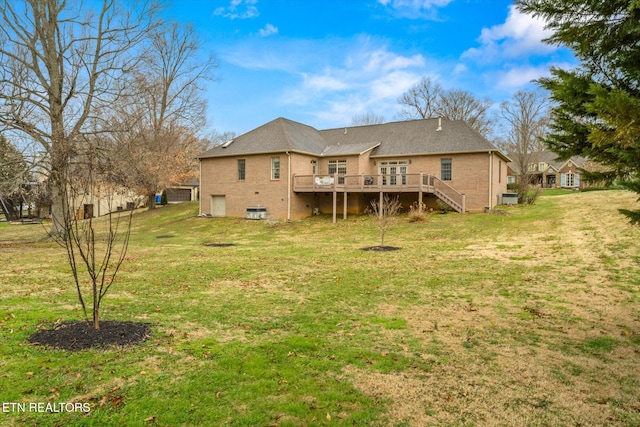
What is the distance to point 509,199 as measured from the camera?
2673 cm

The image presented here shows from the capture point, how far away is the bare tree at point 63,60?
16.3m

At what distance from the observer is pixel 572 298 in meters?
8.01

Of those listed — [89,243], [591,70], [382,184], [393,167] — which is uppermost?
[393,167]

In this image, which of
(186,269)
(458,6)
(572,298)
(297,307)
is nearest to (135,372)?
(297,307)

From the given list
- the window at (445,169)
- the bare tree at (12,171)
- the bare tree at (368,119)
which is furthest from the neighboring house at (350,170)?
the bare tree at (368,119)

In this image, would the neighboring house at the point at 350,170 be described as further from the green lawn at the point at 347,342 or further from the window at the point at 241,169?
the green lawn at the point at 347,342

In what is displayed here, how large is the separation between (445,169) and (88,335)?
23583 millimetres

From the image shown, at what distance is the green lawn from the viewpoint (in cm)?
373

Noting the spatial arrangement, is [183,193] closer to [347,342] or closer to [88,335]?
[88,335]

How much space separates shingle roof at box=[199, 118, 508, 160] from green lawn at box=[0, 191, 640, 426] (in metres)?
13.5

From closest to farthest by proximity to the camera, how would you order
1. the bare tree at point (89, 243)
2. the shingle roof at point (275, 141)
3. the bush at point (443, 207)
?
1. the bare tree at point (89, 243)
2. the bush at point (443, 207)
3. the shingle roof at point (275, 141)

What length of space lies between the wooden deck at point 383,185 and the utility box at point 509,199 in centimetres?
498

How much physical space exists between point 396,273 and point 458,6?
1371cm

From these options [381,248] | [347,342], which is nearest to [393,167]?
[381,248]
